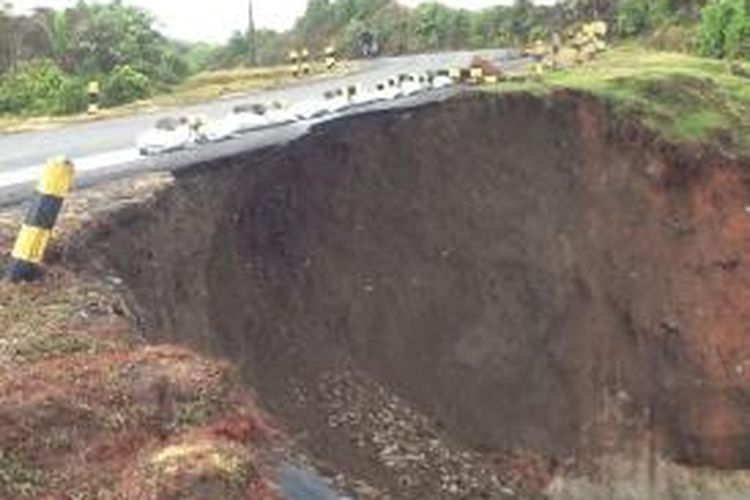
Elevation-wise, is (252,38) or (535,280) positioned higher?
(535,280)

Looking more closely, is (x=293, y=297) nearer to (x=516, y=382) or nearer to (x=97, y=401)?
(x=516, y=382)

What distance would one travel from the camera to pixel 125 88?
3934 cm

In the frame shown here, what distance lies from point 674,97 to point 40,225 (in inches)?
728

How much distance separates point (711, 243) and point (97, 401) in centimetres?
2003

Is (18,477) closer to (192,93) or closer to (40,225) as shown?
(40,225)

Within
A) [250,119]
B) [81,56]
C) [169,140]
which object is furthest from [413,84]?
[81,56]

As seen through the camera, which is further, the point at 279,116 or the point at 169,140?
the point at 279,116

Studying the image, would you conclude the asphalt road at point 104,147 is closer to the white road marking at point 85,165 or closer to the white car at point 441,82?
the white road marking at point 85,165

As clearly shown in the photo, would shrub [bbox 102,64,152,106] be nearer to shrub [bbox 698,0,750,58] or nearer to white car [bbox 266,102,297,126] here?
white car [bbox 266,102,297,126]

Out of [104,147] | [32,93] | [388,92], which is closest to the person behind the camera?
[104,147]

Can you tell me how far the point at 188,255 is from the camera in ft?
61.0

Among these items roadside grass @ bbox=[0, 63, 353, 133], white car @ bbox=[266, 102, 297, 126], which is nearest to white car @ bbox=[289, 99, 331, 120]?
white car @ bbox=[266, 102, 297, 126]

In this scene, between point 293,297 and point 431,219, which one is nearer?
point 293,297

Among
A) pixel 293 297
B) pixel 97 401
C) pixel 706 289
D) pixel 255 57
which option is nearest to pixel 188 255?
pixel 293 297
